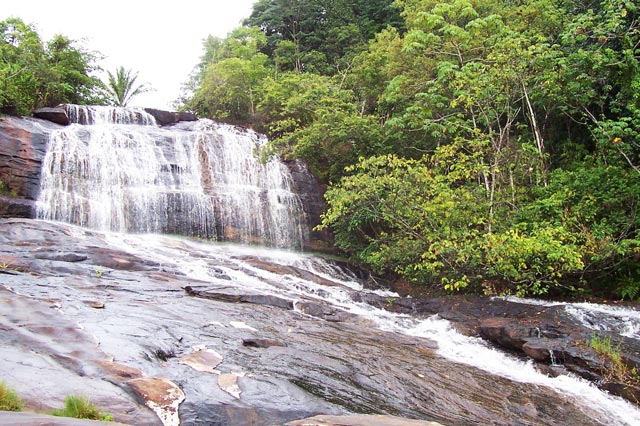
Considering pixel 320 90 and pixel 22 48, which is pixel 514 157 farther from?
pixel 22 48

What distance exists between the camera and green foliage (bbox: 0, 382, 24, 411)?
245 cm

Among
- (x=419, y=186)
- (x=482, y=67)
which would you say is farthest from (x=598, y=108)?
(x=419, y=186)

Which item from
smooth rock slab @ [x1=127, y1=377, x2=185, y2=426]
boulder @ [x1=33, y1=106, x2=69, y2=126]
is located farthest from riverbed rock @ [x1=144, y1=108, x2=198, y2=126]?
smooth rock slab @ [x1=127, y1=377, x2=185, y2=426]

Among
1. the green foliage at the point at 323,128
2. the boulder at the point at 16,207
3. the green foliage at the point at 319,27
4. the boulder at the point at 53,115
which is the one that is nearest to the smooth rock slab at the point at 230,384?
the boulder at the point at 16,207

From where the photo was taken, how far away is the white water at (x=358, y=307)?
19.5 feet

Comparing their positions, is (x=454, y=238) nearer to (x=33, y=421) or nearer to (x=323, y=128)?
(x=323, y=128)

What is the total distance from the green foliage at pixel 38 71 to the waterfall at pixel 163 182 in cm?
162

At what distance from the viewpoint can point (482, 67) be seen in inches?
508

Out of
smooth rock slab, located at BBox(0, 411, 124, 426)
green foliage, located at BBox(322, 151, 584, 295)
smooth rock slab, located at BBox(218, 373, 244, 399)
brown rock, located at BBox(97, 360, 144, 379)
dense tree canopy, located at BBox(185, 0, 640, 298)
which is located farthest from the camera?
dense tree canopy, located at BBox(185, 0, 640, 298)

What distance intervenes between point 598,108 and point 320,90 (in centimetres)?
932

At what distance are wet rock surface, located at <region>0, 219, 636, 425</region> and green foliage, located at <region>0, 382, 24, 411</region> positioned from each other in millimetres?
158

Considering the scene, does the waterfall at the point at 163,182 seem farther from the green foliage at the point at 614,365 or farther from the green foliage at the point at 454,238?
the green foliage at the point at 614,365

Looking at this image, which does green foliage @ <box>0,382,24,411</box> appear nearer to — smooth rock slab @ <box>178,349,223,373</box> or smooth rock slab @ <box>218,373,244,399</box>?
smooth rock slab @ <box>218,373,244,399</box>

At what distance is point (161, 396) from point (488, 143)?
12013mm
